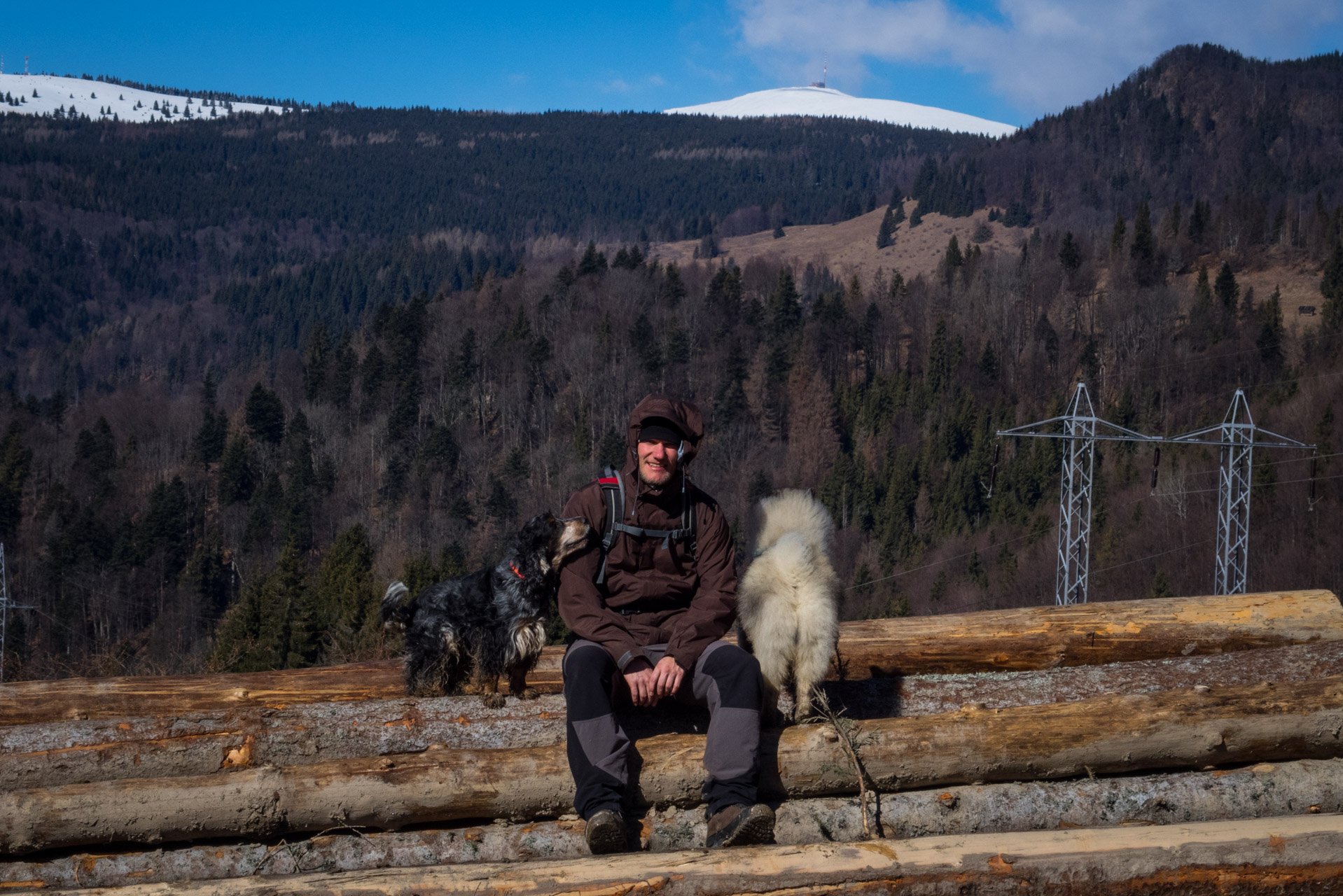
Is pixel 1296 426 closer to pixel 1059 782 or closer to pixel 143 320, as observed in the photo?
pixel 1059 782

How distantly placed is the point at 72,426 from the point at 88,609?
35.7 meters

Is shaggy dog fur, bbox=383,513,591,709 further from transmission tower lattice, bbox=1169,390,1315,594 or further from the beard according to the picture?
transmission tower lattice, bbox=1169,390,1315,594

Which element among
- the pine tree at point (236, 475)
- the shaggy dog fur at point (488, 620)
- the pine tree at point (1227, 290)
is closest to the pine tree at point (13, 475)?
the pine tree at point (236, 475)

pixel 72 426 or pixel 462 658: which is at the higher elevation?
pixel 72 426

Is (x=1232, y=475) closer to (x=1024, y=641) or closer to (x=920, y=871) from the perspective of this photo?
(x=1024, y=641)

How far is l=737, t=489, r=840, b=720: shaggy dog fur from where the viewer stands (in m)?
5.38

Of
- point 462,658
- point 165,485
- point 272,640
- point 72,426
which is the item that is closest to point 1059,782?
point 462,658

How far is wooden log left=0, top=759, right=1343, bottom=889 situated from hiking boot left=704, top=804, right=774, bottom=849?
9.6 inches

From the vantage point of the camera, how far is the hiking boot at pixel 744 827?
464cm

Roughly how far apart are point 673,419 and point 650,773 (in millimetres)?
1807

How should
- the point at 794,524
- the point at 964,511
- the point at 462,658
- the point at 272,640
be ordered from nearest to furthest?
the point at 794,524, the point at 462,658, the point at 272,640, the point at 964,511

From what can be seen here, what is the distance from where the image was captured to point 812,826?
5004 millimetres

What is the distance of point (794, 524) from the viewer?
5.84 meters

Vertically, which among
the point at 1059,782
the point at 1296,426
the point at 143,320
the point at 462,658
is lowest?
the point at 1059,782
